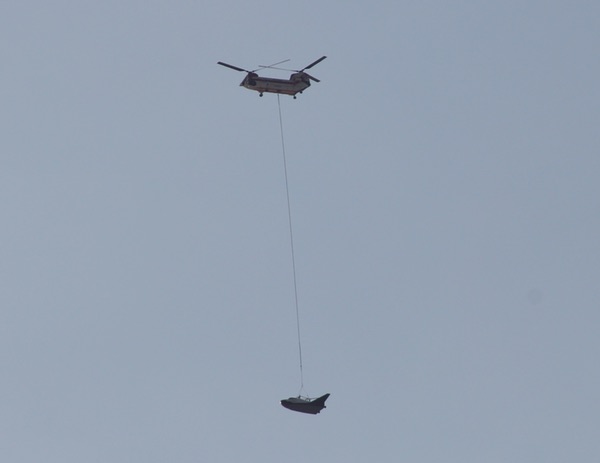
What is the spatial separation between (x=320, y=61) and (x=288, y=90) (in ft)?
6.49

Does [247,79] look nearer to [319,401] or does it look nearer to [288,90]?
[288,90]

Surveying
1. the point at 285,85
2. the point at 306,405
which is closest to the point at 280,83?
the point at 285,85

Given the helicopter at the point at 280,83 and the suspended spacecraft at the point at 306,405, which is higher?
the helicopter at the point at 280,83

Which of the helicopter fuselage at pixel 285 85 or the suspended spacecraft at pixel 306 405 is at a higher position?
the helicopter fuselage at pixel 285 85

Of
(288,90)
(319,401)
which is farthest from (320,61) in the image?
(319,401)

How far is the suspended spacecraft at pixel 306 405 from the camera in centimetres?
7919

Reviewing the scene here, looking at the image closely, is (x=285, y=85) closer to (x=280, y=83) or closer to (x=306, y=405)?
(x=280, y=83)

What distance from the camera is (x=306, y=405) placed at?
260 feet

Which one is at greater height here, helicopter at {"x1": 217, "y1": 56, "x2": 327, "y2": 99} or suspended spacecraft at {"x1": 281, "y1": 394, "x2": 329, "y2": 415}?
helicopter at {"x1": 217, "y1": 56, "x2": 327, "y2": 99}

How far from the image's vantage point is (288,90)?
279ft

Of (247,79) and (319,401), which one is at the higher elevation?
(247,79)

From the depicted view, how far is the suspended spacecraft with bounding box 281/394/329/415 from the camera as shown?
260 feet

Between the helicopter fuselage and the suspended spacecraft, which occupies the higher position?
the helicopter fuselage

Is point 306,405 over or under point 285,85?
under
